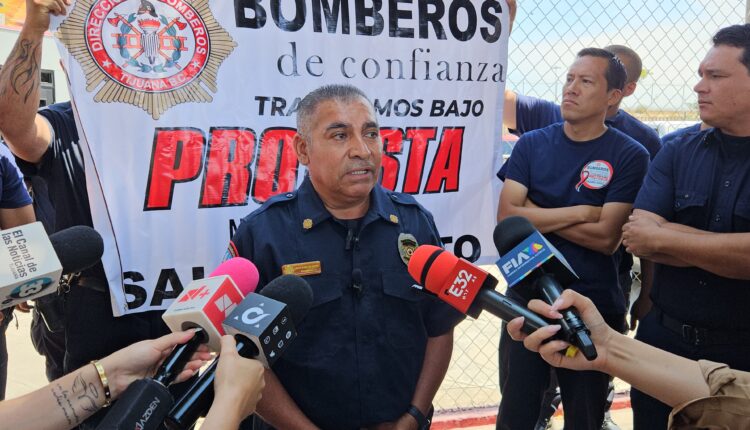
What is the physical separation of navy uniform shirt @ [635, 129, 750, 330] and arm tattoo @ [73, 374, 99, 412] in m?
2.16

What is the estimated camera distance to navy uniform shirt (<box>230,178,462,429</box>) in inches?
81.0

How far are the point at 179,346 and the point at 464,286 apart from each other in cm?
76

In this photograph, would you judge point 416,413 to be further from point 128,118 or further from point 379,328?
point 128,118

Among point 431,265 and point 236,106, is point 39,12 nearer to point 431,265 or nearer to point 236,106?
point 236,106

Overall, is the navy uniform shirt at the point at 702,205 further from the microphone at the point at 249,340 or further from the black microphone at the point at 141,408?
the black microphone at the point at 141,408

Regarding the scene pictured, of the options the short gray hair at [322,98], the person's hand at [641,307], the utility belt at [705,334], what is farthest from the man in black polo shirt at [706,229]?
the short gray hair at [322,98]

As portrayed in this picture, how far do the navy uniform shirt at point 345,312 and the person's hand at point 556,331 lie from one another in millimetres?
610

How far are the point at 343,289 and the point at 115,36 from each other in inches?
62.2

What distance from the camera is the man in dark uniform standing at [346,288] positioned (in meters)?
2.06

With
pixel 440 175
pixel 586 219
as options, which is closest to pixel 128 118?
pixel 440 175

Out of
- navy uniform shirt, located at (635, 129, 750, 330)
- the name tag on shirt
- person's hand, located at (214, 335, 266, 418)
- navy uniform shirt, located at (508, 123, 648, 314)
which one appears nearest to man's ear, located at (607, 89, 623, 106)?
navy uniform shirt, located at (508, 123, 648, 314)

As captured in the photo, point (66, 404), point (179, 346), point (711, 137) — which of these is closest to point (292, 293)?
point (179, 346)

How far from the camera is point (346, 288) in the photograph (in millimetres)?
2123

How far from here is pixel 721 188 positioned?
2496 mm
